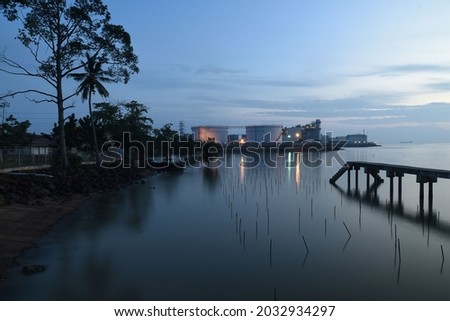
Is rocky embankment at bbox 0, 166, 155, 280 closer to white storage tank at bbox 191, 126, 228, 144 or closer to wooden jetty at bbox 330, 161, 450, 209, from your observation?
wooden jetty at bbox 330, 161, 450, 209

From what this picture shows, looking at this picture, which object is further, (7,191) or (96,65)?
(96,65)

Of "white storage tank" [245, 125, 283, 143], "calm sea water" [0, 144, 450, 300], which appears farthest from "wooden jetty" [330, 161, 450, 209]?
"white storage tank" [245, 125, 283, 143]

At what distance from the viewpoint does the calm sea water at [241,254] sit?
857 cm

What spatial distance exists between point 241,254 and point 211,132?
159 metres

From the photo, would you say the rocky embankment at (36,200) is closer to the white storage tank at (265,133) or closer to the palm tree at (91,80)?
the palm tree at (91,80)

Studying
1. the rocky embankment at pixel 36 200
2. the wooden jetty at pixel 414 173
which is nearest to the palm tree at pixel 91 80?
the rocky embankment at pixel 36 200

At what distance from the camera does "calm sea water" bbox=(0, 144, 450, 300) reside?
28.1 ft

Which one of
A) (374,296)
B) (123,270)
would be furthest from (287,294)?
(123,270)

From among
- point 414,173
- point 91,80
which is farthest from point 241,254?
point 91,80

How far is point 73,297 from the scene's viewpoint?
8.02m

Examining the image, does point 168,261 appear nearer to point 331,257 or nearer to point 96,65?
point 331,257

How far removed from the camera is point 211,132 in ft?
555

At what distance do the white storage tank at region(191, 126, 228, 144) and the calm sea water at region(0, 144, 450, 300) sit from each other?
465 ft

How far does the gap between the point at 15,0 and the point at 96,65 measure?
817 cm
